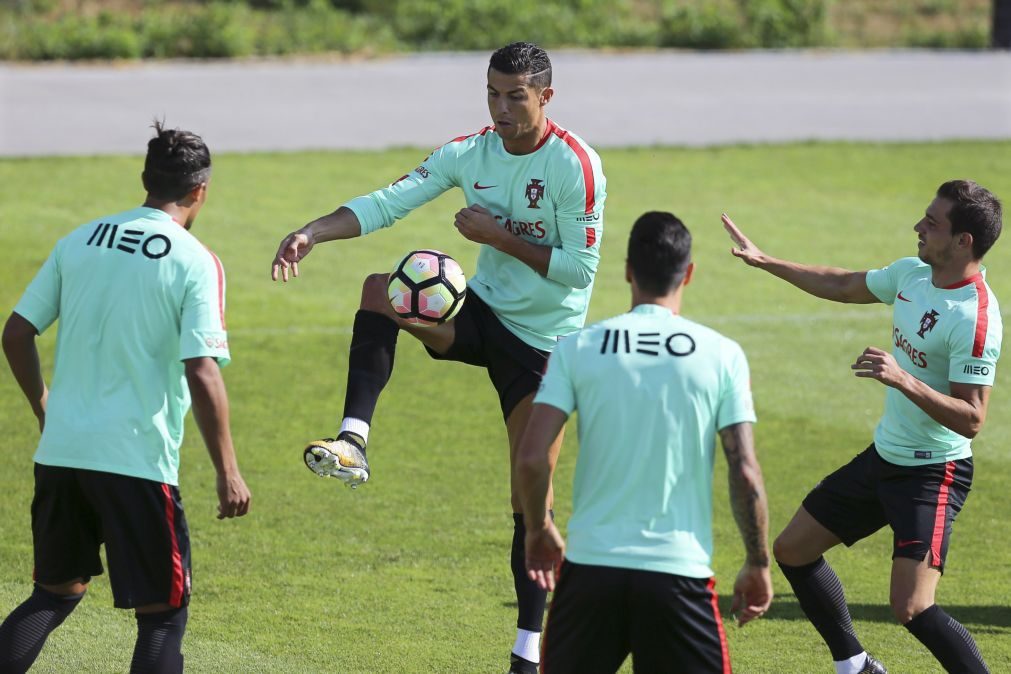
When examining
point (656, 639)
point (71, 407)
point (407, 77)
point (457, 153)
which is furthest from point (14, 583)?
point (407, 77)

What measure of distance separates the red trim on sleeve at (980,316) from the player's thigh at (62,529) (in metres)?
3.85

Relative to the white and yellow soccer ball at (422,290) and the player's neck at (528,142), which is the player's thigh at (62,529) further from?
the player's neck at (528,142)

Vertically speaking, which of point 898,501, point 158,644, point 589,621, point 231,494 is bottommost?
point 158,644

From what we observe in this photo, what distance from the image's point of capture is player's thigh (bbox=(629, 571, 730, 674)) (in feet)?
17.7

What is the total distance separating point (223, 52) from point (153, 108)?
159 inches

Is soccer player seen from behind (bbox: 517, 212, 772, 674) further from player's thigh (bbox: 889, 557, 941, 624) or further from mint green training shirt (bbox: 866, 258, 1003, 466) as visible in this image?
mint green training shirt (bbox: 866, 258, 1003, 466)

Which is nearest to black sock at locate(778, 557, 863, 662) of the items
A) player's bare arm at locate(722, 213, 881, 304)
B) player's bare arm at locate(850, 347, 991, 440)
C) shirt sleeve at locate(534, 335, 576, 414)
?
player's bare arm at locate(850, 347, 991, 440)

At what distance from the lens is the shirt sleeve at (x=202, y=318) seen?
5914mm

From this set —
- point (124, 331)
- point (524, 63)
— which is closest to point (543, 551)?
point (124, 331)

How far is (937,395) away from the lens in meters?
6.57

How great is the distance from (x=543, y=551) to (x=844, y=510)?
2141 millimetres

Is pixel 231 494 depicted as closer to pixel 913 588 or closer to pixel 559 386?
pixel 559 386

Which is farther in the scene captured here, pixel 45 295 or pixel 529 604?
pixel 529 604

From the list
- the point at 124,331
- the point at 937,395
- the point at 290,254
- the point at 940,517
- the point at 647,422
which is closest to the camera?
the point at 647,422
